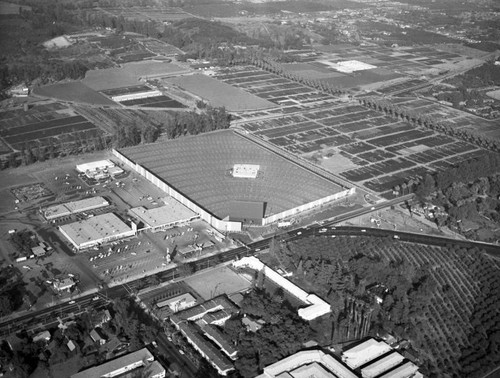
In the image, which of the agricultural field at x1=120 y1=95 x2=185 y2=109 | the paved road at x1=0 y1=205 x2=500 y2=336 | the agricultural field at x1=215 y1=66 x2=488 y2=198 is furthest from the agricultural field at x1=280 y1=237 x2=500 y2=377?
the agricultural field at x1=120 y1=95 x2=185 y2=109

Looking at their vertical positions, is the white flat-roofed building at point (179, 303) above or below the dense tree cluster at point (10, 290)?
above

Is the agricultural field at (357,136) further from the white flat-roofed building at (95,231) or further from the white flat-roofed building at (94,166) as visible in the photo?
the white flat-roofed building at (95,231)

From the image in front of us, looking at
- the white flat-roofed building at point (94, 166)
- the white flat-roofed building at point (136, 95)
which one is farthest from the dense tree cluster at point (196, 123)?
the white flat-roofed building at point (136, 95)

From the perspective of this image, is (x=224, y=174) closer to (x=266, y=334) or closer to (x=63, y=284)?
(x=63, y=284)

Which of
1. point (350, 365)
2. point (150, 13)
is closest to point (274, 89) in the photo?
point (350, 365)

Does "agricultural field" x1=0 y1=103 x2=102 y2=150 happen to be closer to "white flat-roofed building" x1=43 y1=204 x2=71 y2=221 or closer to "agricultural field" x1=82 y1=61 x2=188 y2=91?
"agricultural field" x1=82 y1=61 x2=188 y2=91
